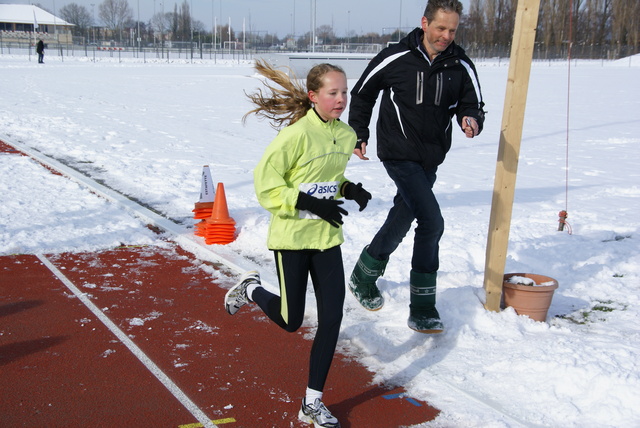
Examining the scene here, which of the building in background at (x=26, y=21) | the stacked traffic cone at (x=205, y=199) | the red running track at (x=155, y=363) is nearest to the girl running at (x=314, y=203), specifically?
the red running track at (x=155, y=363)

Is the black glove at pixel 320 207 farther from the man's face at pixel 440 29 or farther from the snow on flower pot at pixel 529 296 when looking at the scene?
the snow on flower pot at pixel 529 296

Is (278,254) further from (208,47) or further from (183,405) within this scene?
(208,47)

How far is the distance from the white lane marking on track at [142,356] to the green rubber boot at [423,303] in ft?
5.68

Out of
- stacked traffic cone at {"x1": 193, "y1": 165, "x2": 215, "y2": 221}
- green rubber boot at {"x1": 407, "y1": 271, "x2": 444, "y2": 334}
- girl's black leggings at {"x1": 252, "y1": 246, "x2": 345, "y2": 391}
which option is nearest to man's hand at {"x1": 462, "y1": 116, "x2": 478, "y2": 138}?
green rubber boot at {"x1": 407, "y1": 271, "x2": 444, "y2": 334}

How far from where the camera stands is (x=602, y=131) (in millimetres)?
18188

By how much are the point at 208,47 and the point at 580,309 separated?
11085 centimetres

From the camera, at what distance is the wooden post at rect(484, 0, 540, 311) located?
4.96 metres

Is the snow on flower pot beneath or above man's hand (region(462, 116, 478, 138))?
beneath

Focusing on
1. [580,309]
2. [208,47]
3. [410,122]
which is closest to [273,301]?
[410,122]

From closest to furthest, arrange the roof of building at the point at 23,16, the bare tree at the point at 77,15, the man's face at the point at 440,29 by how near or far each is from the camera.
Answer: the man's face at the point at 440,29 → the roof of building at the point at 23,16 → the bare tree at the point at 77,15

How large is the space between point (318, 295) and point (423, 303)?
4.36 ft

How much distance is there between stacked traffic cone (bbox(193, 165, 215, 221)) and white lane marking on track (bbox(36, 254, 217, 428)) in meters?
1.86

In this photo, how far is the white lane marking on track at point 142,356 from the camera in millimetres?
3988

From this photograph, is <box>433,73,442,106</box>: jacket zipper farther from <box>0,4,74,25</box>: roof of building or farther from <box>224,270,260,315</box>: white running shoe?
<box>0,4,74,25</box>: roof of building
